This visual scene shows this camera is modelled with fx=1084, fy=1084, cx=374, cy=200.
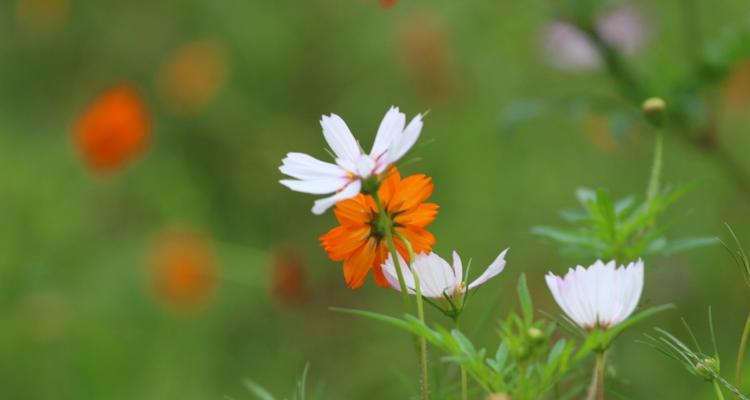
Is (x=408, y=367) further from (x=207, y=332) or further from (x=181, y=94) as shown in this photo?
(x=181, y=94)

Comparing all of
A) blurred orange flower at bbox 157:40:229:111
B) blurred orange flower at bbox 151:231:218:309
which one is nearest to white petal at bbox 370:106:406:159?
blurred orange flower at bbox 151:231:218:309

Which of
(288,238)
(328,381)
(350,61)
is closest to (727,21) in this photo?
(350,61)

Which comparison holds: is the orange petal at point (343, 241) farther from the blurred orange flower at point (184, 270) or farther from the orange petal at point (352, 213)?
the blurred orange flower at point (184, 270)

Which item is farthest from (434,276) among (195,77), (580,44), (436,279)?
(195,77)

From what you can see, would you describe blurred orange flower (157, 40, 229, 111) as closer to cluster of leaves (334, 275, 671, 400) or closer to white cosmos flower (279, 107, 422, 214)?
white cosmos flower (279, 107, 422, 214)

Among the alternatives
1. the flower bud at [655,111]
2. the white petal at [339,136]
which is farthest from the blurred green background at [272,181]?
the white petal at [339,136]
